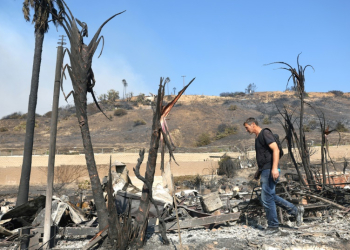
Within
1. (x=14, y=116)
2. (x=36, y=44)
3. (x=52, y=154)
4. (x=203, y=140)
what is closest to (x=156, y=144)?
(x=52, y=154)

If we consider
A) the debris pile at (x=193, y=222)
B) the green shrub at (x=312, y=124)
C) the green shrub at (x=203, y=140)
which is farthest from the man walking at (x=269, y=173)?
the green shrub at (x=312, y=124)

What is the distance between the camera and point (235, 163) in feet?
83.1

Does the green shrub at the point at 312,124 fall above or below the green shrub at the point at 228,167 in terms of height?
above

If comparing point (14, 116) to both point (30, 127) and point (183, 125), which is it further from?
point (30, 127)

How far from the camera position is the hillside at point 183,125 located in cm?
4588

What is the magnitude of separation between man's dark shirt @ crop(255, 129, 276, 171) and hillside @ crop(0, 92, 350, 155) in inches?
1228

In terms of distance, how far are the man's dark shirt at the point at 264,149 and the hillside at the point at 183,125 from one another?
102 ft

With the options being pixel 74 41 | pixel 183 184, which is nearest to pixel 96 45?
pixel 74 41

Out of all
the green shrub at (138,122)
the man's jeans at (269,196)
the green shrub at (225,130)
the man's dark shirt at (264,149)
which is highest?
the green shrub at (138,122)

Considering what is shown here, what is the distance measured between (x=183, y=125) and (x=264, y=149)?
174ft

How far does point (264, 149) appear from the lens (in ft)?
18.7

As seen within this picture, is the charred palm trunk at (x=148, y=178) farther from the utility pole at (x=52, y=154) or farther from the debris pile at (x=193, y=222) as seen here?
the utility pole at (x=52, y=154)

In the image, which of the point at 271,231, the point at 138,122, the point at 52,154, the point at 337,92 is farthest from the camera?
the point at 337,92

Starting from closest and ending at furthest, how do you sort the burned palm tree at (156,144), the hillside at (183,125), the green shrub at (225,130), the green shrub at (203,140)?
the burned palm tree at (156,144) < the hillside at (183,125) < the green shrub at (203,140) < the green shrub at (225,130)
